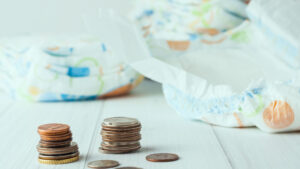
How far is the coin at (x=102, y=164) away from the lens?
798mm

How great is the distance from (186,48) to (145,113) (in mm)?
248

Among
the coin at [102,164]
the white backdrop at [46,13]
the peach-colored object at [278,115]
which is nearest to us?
the coin at [102,164]

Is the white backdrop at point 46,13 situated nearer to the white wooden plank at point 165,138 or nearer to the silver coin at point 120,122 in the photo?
the white wooden plank at point 165,138

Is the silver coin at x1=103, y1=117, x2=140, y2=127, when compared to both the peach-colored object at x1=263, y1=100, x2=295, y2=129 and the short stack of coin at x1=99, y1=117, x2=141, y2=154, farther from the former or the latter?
the peach-colored object at x1=263, y1=100, x2=295, y2=129

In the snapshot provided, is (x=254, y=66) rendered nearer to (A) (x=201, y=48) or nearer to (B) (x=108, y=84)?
(A) (x=201, y=48)

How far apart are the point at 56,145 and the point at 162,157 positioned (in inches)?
7.2

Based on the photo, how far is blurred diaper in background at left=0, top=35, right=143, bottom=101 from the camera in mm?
1429

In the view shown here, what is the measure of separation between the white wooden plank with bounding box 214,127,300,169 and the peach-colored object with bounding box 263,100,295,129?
0.03 metres

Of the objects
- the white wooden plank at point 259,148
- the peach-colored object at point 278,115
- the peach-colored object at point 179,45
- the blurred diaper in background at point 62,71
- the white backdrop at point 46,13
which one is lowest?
the white wooden plank at point 259,148

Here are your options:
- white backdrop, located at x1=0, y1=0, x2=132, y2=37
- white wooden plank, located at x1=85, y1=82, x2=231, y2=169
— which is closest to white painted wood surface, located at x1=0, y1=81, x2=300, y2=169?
white wooden plank, located at x1=85, y1=82, x2=231, y2=169

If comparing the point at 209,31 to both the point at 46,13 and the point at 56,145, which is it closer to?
the point at 56,145

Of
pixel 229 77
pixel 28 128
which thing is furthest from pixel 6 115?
pixel 229 77

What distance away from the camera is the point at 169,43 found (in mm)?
1415

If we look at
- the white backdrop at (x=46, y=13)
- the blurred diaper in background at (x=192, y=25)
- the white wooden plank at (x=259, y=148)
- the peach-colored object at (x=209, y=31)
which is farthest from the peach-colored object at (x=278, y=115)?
the white backdrop at (x=46, y=13)
